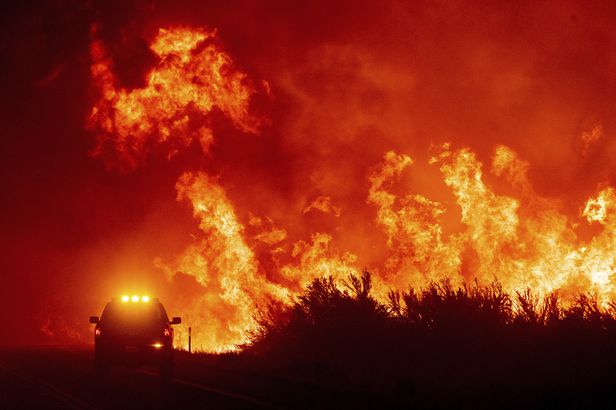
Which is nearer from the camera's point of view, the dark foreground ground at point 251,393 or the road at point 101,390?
the dark foreground ground at point 251,393

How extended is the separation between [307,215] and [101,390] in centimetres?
1939

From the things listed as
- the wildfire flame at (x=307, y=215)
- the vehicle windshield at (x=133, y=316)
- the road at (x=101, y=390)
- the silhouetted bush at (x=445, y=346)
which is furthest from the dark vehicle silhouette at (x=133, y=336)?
the wildfire flame at (x=307, y=215)

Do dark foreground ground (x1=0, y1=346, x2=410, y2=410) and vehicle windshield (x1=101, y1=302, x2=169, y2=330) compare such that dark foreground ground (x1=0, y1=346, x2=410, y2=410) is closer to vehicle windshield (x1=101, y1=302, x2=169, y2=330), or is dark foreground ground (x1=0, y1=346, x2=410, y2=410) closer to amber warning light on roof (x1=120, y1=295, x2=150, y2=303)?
vehicle windshield (x1=101, y1=302, x2=169, y2=330)

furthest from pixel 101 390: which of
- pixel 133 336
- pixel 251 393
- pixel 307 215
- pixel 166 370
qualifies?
pixel 307 215

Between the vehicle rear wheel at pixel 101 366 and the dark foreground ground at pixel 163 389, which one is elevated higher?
the vehicle rear wheel at pixel 101 366

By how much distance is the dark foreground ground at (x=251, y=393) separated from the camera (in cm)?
1372

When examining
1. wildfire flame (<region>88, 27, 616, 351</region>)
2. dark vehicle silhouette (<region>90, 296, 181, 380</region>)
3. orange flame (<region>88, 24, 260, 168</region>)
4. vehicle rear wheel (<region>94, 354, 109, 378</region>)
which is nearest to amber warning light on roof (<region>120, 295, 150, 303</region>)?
dark vehicle silhouette (<region>90, 296, 181, 380</region>)

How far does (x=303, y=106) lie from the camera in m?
37.5

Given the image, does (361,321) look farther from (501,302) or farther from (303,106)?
(303,106)

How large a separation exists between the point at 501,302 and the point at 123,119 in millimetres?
22040

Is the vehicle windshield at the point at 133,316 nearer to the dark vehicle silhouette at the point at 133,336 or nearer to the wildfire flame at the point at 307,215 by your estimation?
the dark vehicle silhouette at the point at 133,336

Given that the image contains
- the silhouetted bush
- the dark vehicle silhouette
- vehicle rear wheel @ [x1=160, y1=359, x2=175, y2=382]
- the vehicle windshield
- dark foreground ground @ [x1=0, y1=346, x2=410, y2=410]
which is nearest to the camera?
dark foreground ground @ [x1=0, y1=346, x2=410, y2=410]

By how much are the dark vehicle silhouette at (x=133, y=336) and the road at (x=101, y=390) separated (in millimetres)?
406

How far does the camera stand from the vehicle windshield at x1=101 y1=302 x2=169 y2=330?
20.5 meters
